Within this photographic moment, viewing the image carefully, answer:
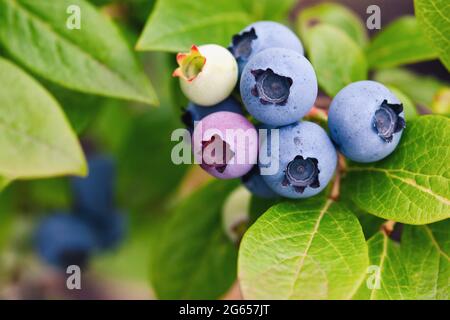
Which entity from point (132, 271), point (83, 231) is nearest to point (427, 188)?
point (83, 231)

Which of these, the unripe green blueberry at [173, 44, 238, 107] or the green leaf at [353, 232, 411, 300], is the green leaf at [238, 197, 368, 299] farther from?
the unripe green blueberry at [173, 44, 238, 107]

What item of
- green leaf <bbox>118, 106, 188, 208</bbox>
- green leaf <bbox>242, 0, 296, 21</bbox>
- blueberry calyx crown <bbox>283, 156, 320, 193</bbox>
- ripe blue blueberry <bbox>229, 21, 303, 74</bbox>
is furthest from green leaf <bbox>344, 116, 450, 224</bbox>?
green leaf <bbox>118, 106, 188, 208</bbox>

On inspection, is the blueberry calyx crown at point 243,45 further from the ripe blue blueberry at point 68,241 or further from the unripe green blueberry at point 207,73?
the ripe blue blueberry at point 68,241

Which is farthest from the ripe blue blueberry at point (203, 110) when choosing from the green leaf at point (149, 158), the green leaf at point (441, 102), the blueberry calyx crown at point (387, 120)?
the green leaf at point (149, 158)

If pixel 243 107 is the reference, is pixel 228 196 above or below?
below

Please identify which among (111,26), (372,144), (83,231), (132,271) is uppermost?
(111,26)

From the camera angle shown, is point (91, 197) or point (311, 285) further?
point (91, 197)

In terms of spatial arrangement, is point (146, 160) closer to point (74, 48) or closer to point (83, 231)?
point (83, 231)

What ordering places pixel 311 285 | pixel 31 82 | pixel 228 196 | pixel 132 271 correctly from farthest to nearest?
A: pixel 132 271 → pixel 228 196 → pixel 31 82 → pixel 311 285
